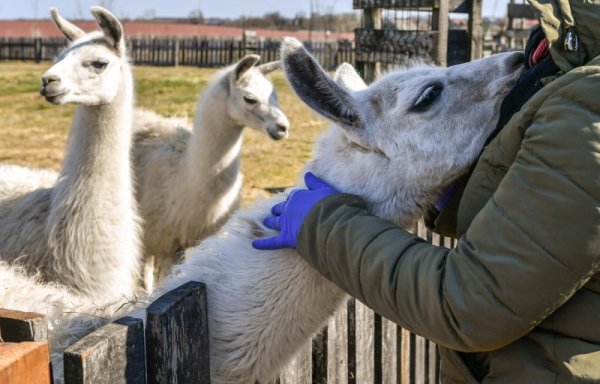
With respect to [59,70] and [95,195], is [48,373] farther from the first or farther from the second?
[59,70]

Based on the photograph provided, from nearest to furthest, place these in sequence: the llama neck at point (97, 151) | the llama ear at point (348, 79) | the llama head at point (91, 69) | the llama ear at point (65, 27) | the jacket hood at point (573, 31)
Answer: the jacket hood at point (573, 31) → the llama ear at point (348, 79) → the llama neck at point (97, 151) → the llama head at point (91, 69) → the llama ear at point (65, 27)

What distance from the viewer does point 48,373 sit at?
1518 mm

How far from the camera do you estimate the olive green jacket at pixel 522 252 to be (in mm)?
1590

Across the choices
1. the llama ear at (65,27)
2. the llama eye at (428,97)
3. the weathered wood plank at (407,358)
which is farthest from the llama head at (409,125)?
the llama ear at (65,27)

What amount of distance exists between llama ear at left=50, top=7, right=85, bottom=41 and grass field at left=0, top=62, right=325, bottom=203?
84.8 inches

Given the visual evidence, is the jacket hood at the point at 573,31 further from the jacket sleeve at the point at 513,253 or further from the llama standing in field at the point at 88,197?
the llama standing in field at the point at 88,197

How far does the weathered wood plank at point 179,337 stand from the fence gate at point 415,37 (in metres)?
3.25

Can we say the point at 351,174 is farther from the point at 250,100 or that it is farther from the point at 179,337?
the point at 250,100

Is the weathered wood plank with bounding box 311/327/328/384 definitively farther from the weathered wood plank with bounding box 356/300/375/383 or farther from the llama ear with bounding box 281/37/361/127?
the llama ear with bounding box 281/37/361/127

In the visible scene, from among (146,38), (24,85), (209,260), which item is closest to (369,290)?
(209,260)

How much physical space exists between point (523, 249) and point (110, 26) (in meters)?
4.15

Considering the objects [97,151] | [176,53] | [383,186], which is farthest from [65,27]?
[176,53]

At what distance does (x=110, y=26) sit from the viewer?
5070mm

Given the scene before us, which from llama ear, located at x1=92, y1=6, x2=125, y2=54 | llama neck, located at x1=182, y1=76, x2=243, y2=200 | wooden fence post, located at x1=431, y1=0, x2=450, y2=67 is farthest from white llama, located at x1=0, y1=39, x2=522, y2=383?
llama neck, located at x1=182, y1=76, x2=243, y2=200
